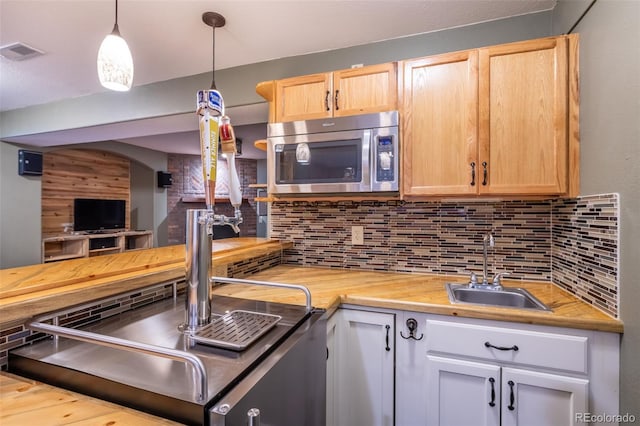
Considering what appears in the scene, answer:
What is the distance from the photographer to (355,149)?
1688 millimetres

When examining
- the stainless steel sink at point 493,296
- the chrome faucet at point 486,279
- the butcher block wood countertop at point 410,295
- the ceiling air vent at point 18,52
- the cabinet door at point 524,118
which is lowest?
the stainless steel sink at point 493,296

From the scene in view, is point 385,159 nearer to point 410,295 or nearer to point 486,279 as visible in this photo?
point 410,295

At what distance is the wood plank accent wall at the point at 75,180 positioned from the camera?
4434mm

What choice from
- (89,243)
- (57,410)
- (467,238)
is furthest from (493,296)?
(89,243)

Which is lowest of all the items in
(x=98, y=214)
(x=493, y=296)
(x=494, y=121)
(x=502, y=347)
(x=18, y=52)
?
(x=502, y=347)

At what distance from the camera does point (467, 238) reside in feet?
6.07

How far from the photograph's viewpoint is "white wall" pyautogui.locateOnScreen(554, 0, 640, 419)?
102 centimetres

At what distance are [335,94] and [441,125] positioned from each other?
Answer: 63cm

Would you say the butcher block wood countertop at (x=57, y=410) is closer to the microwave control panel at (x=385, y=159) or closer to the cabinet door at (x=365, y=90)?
the microwave control panel at (x=385, y=159)

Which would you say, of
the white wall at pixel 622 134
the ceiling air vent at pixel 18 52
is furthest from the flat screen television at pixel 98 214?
the white wall at pixel 622 134

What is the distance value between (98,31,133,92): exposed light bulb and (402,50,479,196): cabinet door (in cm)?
136

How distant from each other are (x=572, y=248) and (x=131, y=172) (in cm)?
631

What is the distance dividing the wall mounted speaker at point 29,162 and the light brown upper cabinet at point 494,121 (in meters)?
4.61

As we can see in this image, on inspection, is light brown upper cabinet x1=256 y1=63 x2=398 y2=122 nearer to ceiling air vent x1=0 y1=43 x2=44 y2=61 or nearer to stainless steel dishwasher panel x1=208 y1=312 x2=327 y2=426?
stainless steel dishwasher panel x1=208 y1=312 x2=327 y2=426
